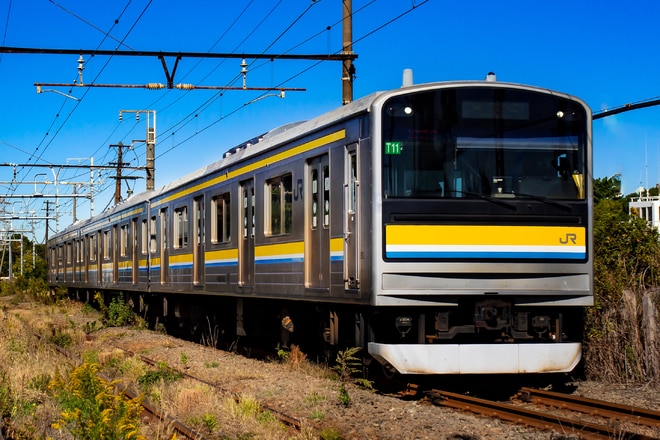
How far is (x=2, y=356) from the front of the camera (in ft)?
44.5

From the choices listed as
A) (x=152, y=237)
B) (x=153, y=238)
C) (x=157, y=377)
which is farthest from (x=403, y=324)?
(x=152, y=237)

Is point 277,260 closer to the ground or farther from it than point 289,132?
closer to the ground

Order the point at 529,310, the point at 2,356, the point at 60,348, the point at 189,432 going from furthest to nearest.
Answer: the point at 60,348, the point at 2,356, the point at 529,310, the point at 189,432

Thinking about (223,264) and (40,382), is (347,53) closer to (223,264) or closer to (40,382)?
(223,264)

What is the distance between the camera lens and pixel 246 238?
1302 cm

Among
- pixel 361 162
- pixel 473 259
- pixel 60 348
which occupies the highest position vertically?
pixel 361 162

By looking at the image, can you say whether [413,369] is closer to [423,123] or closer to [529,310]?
[529,310]

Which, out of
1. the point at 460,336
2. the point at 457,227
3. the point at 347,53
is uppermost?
the point at 347,53

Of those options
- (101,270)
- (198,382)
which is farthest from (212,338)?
(101,270)

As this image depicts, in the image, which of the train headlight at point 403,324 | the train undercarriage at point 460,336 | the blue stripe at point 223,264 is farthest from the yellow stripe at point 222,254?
the train headlight at point 403,324

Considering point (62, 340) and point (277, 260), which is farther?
point (62, 340)

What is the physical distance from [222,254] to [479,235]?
6102mm

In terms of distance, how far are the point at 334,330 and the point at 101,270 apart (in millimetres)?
17081

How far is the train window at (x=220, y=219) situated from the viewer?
14.0 m
